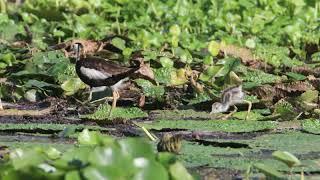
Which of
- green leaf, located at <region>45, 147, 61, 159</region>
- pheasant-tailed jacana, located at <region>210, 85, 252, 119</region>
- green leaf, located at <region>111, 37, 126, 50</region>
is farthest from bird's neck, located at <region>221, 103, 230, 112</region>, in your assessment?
green leaf, located at <region>45, 147, 61, 159</region>

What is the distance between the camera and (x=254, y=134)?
4.53 m

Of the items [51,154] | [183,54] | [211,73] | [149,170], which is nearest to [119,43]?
[183,54]

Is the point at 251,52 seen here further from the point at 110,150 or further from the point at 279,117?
the point at 110,150

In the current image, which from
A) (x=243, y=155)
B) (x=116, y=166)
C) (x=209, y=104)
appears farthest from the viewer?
(x=209, y=104)

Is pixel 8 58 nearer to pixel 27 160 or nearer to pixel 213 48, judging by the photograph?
pixel 213 48

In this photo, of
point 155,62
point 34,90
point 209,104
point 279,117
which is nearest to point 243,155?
point 279,117

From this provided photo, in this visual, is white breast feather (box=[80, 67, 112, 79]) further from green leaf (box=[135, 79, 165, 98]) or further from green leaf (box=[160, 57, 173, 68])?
green leaf (box=[160, 57, 173, 68])

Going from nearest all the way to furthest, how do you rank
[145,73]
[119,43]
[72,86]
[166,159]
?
[166,159] → [72,86] → [145,73] → [119,43]

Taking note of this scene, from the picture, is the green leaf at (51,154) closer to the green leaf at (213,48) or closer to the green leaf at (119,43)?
the green leaf at (213,48)

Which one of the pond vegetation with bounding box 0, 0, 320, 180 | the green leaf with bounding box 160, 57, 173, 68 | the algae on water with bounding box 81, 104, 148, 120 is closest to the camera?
the pond vegetation with bounding box 0, 0, 320, 180

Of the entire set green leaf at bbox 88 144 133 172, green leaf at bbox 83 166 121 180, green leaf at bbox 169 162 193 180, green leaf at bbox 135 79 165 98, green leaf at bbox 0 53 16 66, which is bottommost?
green leaf at bbox 0 53 16 66

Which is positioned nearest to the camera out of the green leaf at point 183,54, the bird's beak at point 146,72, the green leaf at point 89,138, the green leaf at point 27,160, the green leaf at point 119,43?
the green leaf at point 27,160

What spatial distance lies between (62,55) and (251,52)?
1.44 m

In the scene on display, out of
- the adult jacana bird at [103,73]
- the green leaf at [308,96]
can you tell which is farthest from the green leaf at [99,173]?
the adult jacana bird at [103,73]
